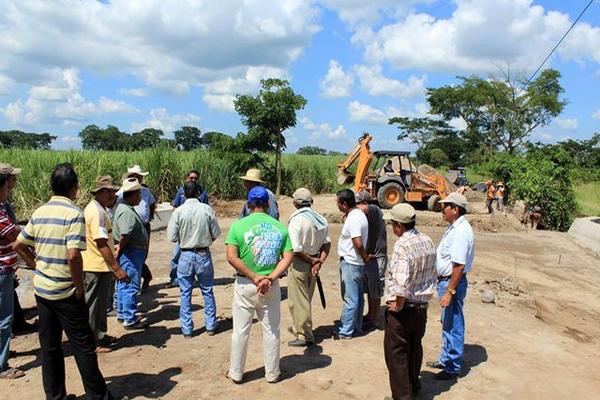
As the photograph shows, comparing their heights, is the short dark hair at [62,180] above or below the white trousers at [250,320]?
above

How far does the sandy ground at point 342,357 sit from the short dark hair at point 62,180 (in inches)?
71.1

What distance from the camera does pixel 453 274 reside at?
4.33 meters

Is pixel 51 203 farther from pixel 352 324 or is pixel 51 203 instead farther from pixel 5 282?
pixel 352 324

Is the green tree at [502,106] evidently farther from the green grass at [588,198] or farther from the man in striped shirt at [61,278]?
the man in striped shirt at [61,278]

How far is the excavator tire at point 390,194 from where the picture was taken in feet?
57.9

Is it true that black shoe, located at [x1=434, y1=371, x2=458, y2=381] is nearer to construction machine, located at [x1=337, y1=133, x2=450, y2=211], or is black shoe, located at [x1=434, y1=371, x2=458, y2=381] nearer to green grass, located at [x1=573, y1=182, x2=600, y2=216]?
construction machine, located at [x1=337, y1=133, x2=450, y2=211]

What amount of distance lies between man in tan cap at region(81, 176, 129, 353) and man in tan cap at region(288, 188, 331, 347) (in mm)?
1703

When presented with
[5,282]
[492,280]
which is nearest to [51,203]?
[5,282]

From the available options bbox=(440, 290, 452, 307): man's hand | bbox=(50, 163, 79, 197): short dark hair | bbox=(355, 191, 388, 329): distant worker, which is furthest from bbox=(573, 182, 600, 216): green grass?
bbox=(50, 163, 79, 197): short dark hair

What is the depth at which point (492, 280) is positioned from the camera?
8859 mm

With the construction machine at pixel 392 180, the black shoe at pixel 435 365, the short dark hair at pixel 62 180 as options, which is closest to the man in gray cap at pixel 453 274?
the black shoe at pixel 435 365

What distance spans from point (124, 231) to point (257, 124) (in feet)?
46.2

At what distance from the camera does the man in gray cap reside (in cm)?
432

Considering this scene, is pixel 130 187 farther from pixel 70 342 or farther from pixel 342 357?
pixel 342 357
